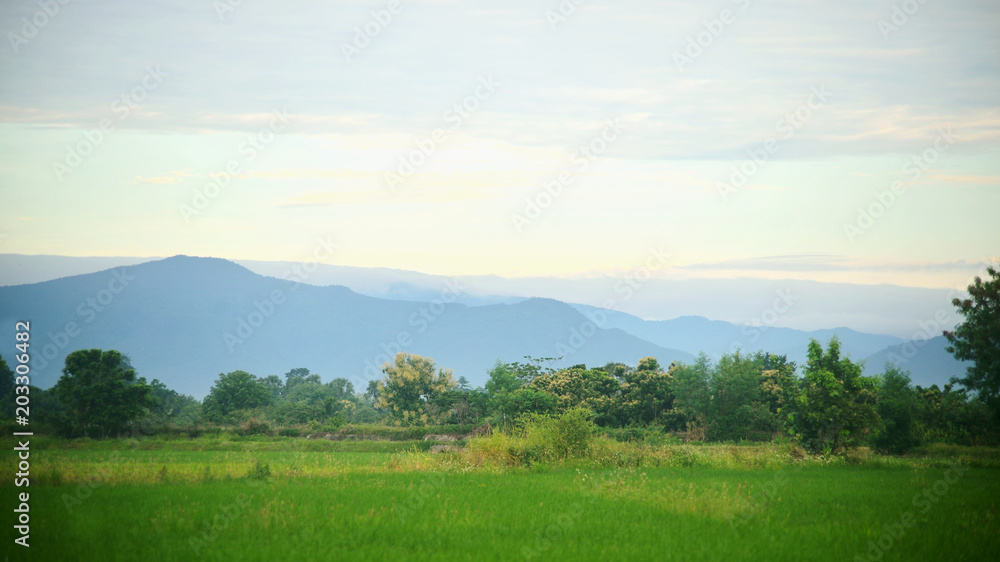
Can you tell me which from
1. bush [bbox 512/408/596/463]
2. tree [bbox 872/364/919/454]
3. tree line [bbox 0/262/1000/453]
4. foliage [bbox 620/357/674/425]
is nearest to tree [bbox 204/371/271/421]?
tree line [bbox 0/262/1000/453]

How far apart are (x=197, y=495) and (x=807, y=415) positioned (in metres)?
29.1

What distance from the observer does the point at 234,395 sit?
62.2 m

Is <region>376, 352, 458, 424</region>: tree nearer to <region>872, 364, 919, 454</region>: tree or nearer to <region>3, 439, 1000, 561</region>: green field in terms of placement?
<region>3, 439, 1000, 561</region>: green field

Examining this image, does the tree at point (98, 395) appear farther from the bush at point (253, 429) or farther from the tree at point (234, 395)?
the tree at point (234, 395)

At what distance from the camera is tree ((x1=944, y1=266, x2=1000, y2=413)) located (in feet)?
113

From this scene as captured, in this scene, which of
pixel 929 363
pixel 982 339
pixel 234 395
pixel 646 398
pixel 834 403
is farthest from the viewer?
pixel 929 363

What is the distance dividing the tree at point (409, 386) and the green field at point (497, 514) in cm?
3928

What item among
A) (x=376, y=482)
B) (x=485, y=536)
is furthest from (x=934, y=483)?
(x=376, y=482)

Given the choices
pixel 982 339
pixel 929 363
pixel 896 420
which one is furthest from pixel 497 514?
pixel 929 363

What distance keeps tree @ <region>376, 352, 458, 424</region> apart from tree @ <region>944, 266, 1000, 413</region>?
44.6 meters

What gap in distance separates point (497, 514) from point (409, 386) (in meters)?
50.4

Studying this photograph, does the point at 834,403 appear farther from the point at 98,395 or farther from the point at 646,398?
the point at 98,395

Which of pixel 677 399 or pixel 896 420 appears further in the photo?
pixel 677 399

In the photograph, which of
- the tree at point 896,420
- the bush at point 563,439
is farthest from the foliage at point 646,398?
the bush at point 563,439
